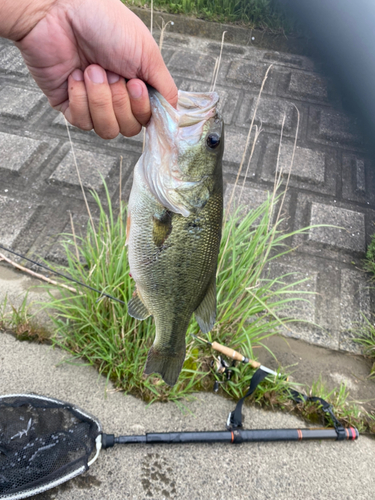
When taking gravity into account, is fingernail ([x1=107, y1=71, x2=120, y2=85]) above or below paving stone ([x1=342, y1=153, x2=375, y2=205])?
below

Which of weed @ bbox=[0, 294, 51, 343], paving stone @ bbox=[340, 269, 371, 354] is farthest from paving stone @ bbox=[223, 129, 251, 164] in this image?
weed @ bbox=[0, 294, 51, 343]

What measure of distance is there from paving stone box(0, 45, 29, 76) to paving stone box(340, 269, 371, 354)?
3.79 meters

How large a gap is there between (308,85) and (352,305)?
9.99ft

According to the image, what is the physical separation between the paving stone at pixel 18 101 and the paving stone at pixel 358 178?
3.06m

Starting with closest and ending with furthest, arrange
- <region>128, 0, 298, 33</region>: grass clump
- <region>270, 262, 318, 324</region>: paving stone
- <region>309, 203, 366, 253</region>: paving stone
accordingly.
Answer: <region>270, 262, 318, 324</region>: paving stone, <region>309, 203, 366, 253</region>: paving stone, <region>128, 0, 298, 33</region>: grass clump

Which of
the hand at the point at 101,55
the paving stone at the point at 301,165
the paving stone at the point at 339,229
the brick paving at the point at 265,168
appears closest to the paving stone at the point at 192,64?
the brick paving at the point at 265,168

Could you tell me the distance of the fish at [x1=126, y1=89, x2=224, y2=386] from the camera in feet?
4.05

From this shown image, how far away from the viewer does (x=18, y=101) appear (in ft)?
12.5

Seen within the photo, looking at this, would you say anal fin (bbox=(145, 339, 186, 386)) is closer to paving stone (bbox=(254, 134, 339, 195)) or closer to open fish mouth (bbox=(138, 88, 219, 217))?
open fish mouth (bbox=(138, 88, 219, 217))

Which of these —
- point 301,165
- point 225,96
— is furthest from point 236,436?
point 225,96

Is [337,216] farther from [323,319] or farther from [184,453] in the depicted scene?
[184,453]

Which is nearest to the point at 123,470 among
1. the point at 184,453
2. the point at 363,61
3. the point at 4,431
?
the point at 184,453

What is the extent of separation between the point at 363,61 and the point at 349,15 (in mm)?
449

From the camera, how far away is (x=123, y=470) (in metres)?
1.79
